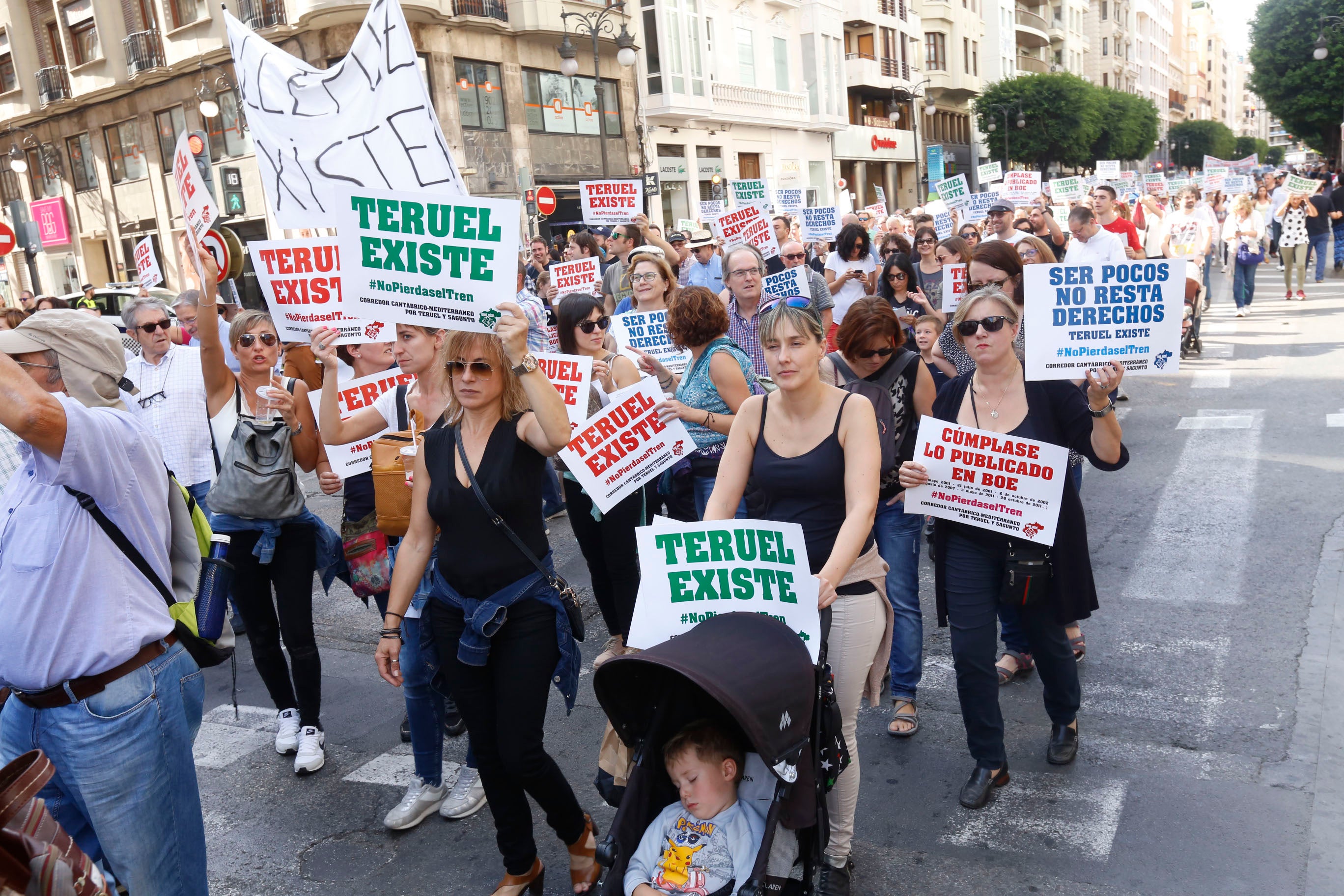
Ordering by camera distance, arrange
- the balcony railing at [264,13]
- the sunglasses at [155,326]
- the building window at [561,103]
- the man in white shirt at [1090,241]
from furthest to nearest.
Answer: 1. the building window at [561,103]
2. the balcony railing at [264,13]
3. the man in white shirt at [1090,241]
4. the sunglasses at [155,326]

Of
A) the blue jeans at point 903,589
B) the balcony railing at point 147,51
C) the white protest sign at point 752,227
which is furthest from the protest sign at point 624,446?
the balcony railing at point 147,51

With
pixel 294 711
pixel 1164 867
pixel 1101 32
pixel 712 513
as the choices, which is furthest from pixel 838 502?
pixel 1101 32

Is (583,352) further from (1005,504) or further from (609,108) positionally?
(609,108)

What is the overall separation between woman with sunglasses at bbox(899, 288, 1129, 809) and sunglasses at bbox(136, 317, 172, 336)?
4404mm

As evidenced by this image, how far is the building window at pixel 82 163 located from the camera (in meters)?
32.9

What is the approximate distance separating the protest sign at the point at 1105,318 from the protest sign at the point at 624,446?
1801mm

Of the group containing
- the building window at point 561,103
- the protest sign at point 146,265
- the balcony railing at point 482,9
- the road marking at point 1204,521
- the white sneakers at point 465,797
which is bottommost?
the road marking at point 1204,521

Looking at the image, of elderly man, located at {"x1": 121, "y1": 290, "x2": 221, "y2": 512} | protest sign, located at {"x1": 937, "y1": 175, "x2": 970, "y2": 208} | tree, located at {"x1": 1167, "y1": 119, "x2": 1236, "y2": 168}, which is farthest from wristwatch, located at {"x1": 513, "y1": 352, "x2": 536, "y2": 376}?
tree, located at {"x1": 1167, "y1": 119, "x2": 1236, "y2": 168}

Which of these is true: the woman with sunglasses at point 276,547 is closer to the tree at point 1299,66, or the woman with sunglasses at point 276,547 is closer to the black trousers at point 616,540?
the black trousers at point 616,540

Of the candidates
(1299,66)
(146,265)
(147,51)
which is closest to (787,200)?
(146,265)

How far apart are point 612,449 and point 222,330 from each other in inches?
157

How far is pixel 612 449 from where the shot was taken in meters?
5.00

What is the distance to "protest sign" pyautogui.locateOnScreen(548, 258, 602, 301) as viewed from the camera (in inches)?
429

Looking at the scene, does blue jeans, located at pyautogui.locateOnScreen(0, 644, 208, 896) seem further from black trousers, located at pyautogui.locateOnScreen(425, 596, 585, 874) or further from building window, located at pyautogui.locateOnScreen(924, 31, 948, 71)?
building window, located at pyautogui.locateOnScreen(924, 31, 948, 71)
